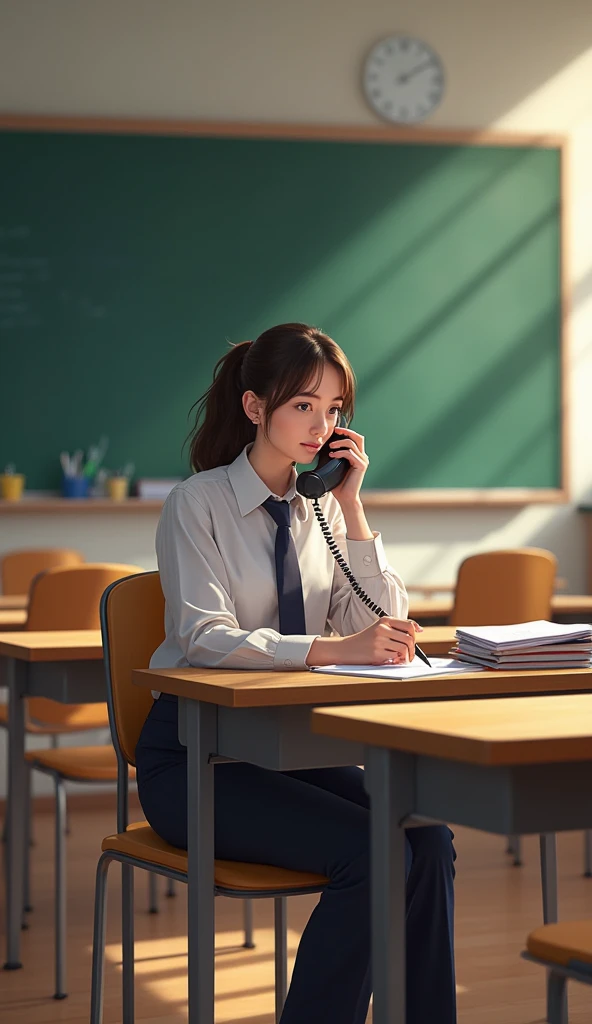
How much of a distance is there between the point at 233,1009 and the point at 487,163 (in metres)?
4.11

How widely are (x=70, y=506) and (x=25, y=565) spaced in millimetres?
430

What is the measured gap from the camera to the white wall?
5.50 metres

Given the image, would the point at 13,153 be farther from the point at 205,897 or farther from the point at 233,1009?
the point at 205,897

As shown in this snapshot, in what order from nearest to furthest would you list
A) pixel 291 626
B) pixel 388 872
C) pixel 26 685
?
1. pixel 388 872
2. pixel 291 626
3. pixel 26 685

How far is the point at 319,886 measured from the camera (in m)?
2.02

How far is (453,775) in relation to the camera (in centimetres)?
146

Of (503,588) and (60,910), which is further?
(503,588)

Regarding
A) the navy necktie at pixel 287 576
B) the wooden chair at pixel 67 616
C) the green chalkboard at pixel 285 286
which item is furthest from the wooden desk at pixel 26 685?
the green chalkboard at pixel 285 286

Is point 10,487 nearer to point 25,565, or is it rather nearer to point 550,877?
point 25,565

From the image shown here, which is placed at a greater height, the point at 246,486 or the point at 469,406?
the point at 469,406

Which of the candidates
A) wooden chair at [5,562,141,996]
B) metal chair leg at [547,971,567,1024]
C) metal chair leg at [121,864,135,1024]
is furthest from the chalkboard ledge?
metal chair leg at [547,971,567,1024]

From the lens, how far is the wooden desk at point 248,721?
1865mm

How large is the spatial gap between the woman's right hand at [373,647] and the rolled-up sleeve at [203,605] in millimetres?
28

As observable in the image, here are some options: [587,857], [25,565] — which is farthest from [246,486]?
[25,565]
